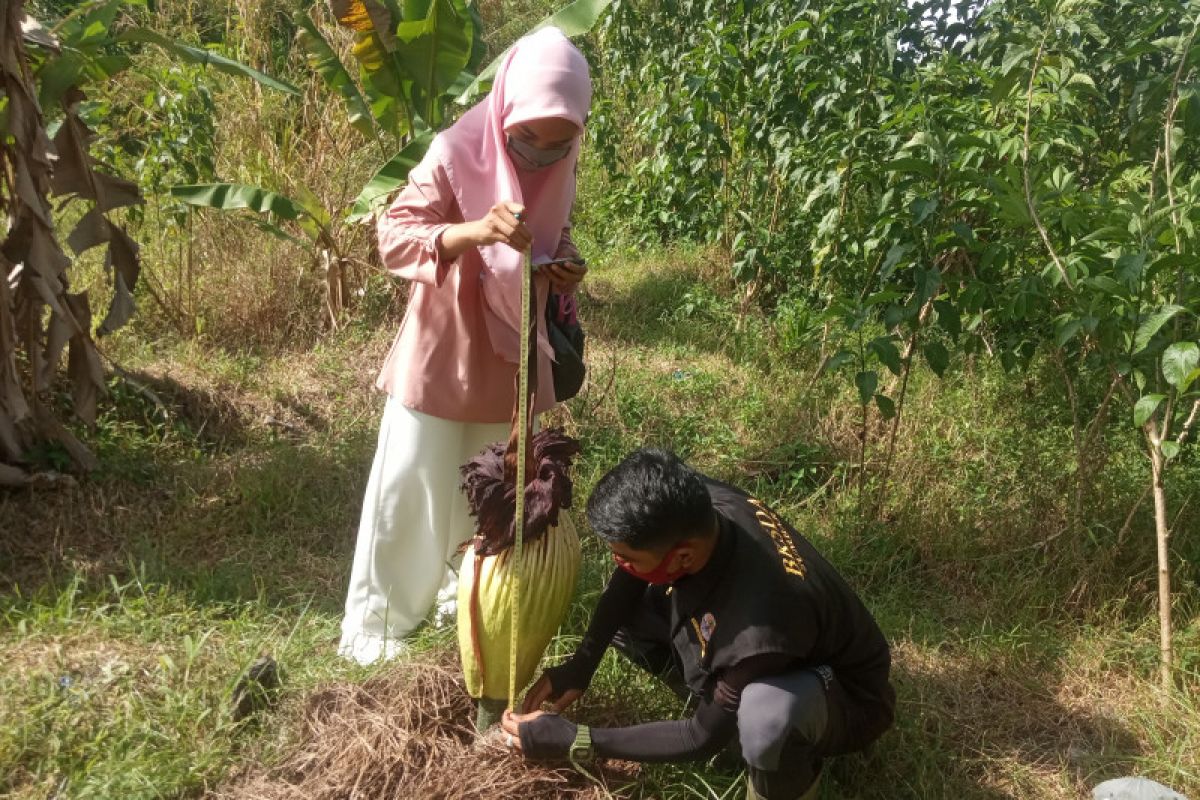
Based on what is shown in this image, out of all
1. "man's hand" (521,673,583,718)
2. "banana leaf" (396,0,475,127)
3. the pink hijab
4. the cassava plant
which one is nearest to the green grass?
"man's hand" (521,673,583,718)

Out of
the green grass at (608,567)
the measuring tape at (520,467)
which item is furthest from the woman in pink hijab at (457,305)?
the green grass at (608,567)

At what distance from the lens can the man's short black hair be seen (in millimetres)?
2002

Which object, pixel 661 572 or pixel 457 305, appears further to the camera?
pixel 457 305

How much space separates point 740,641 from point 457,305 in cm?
107

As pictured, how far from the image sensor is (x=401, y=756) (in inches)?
88.8

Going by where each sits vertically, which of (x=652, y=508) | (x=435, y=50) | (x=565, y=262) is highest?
(x=435, y=50)

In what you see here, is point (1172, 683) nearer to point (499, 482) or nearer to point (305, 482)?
point (499, 482)

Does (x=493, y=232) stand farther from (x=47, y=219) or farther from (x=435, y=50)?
(x=435, y=50)

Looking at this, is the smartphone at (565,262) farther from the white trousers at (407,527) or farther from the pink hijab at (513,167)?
the white trousers at (407,527)

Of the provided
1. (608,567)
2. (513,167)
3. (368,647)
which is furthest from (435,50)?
(368,647)

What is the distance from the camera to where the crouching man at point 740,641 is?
80.4 inches

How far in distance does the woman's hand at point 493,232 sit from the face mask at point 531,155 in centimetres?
16

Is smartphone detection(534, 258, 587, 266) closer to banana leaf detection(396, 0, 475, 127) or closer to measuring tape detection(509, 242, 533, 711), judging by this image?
measuring tape detection(509, 242, 533, 711)

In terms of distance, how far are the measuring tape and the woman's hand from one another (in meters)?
0.04
